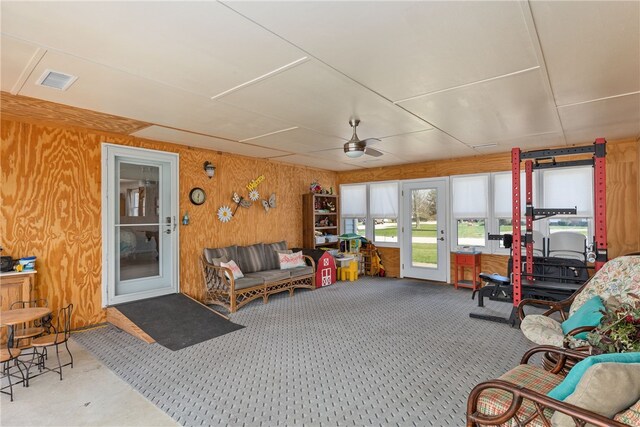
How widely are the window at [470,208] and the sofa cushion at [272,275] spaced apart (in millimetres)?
3487

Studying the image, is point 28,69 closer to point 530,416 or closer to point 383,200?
point 530,416

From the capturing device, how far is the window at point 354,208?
7.94 metres

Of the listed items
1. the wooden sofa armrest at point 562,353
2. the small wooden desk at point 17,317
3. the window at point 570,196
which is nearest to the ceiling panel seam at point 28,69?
the small wooden desk at point 17,317

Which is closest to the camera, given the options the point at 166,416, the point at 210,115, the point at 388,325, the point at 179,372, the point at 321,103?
the point at 166,416

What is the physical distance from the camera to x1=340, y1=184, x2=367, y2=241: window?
794cm

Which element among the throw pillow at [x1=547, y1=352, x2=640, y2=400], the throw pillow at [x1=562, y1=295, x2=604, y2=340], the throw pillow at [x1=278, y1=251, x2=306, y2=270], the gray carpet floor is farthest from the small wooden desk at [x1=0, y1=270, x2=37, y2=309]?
the throw pillow at [x1=562, y1=295, x2=604, y2=340]

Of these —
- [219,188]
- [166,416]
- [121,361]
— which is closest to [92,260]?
[121,361]

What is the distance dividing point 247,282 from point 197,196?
1639 mm

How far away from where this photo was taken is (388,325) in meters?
4.23

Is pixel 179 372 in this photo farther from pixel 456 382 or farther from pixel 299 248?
pixel 299 248

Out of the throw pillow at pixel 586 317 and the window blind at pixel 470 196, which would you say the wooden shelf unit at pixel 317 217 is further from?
the throw pillow at pixel 586 317

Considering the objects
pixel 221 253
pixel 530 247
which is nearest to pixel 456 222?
pixel 530 247

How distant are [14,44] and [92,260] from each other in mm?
2943

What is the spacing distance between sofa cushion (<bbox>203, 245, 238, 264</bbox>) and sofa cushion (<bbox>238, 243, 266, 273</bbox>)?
0.42 ft
